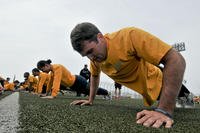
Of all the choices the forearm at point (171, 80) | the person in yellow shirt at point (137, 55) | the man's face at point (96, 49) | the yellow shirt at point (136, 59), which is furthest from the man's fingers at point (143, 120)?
the man's face at point (96, 49)

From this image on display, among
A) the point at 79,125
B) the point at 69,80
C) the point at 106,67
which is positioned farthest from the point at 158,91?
the point at 69,80

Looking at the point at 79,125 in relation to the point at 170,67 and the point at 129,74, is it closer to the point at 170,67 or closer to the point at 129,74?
the point at 170,67

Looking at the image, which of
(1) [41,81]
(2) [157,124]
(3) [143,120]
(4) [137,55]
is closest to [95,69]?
(4) [137,55]

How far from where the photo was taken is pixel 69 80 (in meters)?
9.84

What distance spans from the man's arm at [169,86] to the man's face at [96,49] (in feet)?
1.78

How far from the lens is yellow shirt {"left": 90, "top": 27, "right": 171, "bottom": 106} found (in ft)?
9.37

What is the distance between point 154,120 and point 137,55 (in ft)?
2.69

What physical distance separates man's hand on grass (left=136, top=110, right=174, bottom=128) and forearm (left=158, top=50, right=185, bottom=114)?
0.13m

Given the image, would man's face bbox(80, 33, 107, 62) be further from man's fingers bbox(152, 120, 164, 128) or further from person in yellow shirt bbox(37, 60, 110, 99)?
person in yellow shirt bbox(37, 60, 110, 99)

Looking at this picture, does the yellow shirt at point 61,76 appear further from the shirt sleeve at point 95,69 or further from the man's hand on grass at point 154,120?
the man's hand on grass at point 154,120

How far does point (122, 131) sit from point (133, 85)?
1808 mm

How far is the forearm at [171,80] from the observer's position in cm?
272

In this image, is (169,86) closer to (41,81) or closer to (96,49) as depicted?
(96,49)

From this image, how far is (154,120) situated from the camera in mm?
2508
